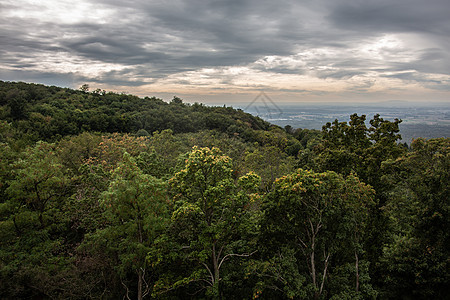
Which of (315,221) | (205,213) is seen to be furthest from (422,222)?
(205,213)

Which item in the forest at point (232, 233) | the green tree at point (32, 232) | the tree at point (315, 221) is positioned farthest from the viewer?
the green tree at point (32, 232)

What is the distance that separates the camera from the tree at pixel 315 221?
1325 cm

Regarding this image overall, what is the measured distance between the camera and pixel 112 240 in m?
14.8

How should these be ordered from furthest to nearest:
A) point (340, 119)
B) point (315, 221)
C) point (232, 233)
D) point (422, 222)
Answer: point (340, 119)
point (232, 233)
point (315, 221)
point (422, 222)

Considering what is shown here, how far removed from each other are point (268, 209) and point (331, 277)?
544cm

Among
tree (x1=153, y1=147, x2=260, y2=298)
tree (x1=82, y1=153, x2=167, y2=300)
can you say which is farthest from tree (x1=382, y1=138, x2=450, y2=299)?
tree (x1=82, y1=153, x2=167, y2=300)

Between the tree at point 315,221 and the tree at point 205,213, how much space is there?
5.03 feet

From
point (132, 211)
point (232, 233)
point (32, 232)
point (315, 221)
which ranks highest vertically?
point (132, 211)

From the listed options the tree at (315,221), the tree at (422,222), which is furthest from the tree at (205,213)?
the tree at (422,222)

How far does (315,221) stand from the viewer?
45.6 ft

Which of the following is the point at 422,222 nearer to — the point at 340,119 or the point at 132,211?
the point at 132,211

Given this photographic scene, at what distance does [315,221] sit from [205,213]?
6237mm

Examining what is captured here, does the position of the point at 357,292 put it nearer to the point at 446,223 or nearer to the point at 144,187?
the point at 446,223

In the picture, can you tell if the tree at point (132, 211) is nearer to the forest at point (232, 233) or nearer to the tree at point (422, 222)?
the forest at point (232, 233)
